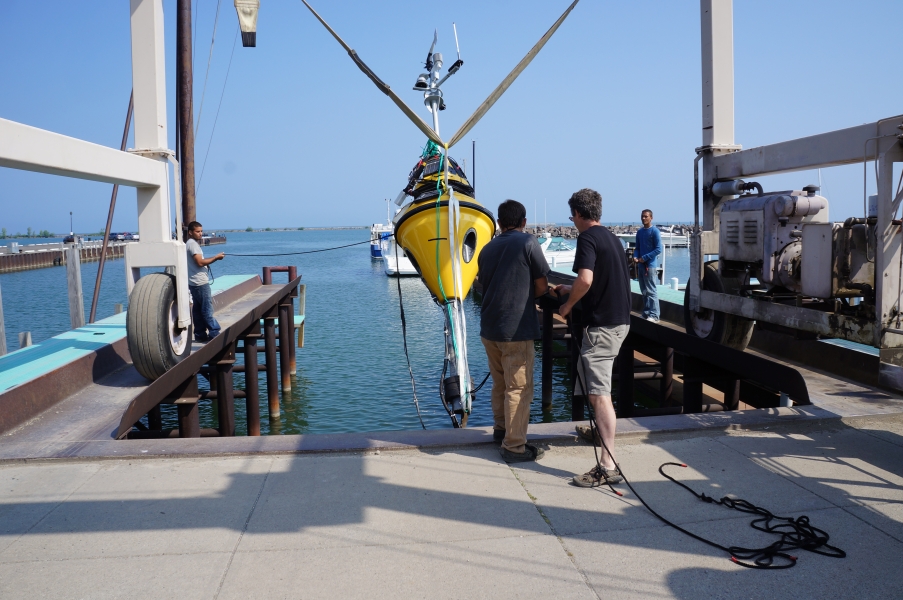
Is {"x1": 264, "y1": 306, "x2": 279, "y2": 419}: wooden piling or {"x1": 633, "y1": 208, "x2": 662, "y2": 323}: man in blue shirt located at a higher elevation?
{"x1": 633, "y1": 208, "x2": 662, "y2": 323}: man in blue shirt

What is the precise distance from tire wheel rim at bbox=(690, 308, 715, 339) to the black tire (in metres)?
6.15

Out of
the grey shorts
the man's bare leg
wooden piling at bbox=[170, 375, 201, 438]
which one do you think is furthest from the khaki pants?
wooden piling at bbox=[170, 375, 201, 438]

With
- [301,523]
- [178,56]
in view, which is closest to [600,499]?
[301,523]

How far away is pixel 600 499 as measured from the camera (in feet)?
13.6

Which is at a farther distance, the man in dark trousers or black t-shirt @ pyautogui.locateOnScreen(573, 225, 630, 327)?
the man in dark trousers

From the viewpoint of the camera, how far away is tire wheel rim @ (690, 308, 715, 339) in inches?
330

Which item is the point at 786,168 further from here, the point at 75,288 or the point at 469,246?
the point at 75,288

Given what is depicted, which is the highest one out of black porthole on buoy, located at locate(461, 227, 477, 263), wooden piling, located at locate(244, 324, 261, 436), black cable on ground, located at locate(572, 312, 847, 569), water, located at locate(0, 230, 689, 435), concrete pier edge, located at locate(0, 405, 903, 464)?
black porthole on buoy, located at locate(461, 227, 477, 263)

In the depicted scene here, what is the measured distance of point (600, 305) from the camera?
15.0 ft

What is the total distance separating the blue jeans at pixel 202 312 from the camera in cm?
963

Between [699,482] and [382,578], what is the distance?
2.18 m

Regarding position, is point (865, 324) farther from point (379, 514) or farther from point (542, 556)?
point (379, 514)

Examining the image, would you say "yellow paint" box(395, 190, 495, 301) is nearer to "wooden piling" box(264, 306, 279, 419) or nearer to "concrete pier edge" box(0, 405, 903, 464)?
"concrete pier edge" box(0, 405, 903, 464)

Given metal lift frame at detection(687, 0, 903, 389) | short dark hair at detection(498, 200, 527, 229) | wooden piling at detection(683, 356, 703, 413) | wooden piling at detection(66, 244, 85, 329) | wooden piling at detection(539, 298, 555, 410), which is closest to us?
short dark hair at detection(498, 200, 527, 229)
